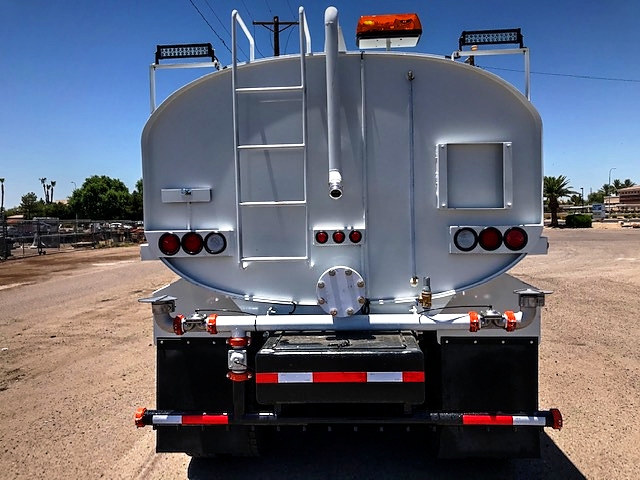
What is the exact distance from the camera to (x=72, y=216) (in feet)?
230

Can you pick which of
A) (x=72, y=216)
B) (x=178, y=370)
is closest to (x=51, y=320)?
(x=178, y=370)

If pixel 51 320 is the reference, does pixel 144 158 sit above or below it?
above

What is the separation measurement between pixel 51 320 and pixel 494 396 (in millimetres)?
9069

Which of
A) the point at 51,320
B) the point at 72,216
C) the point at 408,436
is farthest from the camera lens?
the point at 72,216

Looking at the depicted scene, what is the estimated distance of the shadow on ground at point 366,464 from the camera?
12.1 feet

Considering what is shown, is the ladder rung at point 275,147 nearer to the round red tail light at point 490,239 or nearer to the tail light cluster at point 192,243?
the tail light cluster at point 192,243

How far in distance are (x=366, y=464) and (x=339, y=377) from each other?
137 centimetres

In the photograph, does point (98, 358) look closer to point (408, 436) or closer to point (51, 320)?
point (51, 320)

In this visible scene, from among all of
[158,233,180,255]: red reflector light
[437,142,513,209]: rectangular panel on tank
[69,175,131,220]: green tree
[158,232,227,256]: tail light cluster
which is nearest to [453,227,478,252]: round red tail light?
[437,142,513,209]: rectangular panel on tank

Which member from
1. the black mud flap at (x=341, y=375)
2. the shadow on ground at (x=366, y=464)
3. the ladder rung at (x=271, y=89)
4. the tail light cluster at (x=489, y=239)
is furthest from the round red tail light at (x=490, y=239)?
the shadow on ground at (x=366, y=464)

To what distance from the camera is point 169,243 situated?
11.4ft

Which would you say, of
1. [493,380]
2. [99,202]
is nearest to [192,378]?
[493,380]

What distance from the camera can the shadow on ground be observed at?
3693 mm

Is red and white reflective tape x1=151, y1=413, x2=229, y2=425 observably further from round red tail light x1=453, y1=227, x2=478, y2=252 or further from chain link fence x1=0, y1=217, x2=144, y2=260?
chain link fence x1=0, y1=217, x2=144, y2=260
